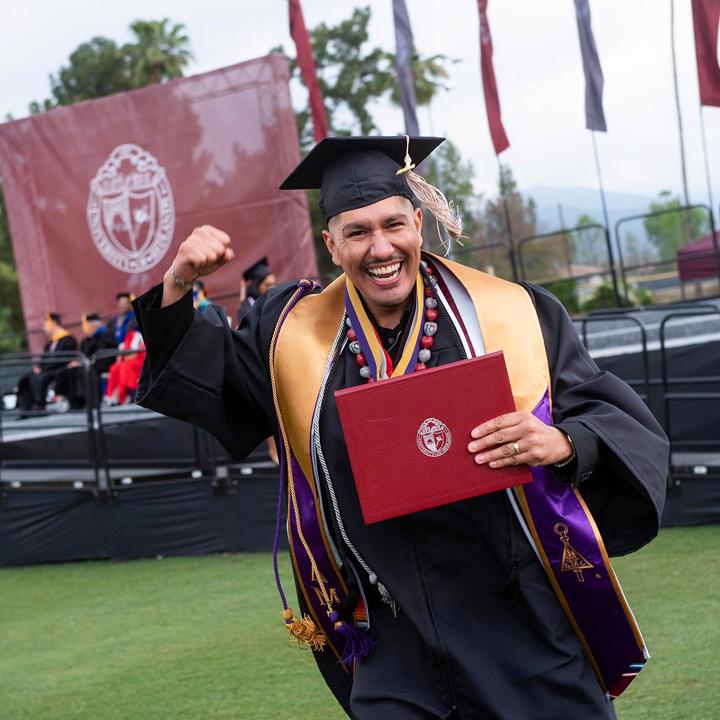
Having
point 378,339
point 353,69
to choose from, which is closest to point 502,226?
point 353,69

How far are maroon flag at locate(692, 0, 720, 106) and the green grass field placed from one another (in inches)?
169

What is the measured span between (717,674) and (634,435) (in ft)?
10.2

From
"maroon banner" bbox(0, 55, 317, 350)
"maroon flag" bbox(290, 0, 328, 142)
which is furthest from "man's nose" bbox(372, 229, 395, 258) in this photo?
"maroon banner" bbox(0, 55, 317, 350)

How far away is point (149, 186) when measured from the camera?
16.0 m

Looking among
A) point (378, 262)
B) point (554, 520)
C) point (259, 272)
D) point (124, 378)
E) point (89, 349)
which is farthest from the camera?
point (89, 349)

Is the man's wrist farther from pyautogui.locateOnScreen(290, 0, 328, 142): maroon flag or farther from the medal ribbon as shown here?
pyautogui.locateOnScreen(290, 0, 328, 142): maroon flag

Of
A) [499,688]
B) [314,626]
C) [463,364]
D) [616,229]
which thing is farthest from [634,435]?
[616,229]

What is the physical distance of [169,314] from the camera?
2996 millimetres

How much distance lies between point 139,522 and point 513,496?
841 centimetres

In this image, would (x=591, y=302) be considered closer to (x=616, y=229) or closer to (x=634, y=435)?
(x=616, y=229)

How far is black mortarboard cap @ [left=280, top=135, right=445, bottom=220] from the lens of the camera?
9.93 feet

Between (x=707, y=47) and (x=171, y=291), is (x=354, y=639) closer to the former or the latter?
(x=171, y=291)

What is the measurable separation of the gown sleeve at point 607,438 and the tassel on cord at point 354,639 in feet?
2.18

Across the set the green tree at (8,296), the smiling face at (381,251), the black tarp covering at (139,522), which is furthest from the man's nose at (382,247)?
the green tree at (8,296)
